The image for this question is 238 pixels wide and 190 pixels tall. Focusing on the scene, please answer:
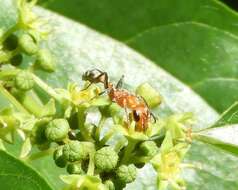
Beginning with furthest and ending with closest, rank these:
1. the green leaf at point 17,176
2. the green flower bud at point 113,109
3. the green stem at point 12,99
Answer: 1. the green stem at point 12,99
2. the green flower bud at point 113,109
3. the green leaf at point 17,176

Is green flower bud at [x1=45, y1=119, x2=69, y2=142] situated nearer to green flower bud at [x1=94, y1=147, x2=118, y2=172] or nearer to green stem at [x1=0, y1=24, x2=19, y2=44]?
green flower bud at [x1=94, y1=147, x2=118, y2=172]

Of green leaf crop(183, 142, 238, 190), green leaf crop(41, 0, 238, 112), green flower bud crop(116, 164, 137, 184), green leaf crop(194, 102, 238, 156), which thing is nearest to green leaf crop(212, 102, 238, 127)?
green leaf crop(194, 102, 238, 156)

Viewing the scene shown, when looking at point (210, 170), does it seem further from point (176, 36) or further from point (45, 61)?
point (45, 61)

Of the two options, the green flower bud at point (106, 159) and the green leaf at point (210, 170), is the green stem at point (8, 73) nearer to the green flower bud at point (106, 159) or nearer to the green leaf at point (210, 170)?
the green flower bud at point (106, 159)

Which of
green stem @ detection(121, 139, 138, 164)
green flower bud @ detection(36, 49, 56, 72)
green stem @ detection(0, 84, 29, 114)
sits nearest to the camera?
green stem @ detection(121, 139, 138, 164)

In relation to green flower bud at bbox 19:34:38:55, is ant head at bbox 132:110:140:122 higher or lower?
higher

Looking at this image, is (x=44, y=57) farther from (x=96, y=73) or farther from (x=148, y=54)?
(x=148, y=54)

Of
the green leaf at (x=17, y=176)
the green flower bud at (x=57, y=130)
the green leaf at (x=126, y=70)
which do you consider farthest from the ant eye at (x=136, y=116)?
the green leaf at (x=126, y=70)
